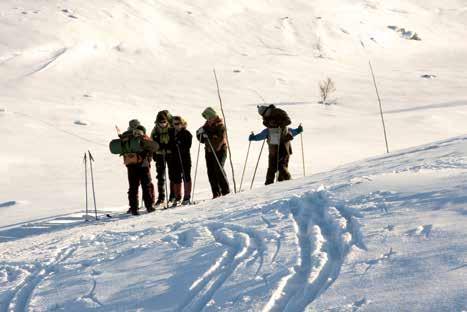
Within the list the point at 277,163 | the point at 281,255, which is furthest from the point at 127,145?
the point at 281,255

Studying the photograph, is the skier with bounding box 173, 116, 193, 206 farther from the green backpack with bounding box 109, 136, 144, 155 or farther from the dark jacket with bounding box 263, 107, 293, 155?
the dark jacket with bounding box 263, 107, 293, 155

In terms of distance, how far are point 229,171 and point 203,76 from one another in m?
23.9

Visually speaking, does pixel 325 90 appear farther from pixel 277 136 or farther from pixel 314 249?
pixel 314 249

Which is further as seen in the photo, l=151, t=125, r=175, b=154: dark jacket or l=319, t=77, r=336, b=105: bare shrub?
l=319, t=77, r=336, b=105: bare shrub

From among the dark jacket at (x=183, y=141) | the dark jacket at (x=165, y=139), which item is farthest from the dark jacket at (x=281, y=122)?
the dark jacket at (x=165, y=139)

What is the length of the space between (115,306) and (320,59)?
149ft

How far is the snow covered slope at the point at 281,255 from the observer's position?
12.9 feet

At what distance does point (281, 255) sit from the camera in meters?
4.84

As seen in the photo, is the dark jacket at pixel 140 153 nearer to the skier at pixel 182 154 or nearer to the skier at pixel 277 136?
the skier at pixel 182 154

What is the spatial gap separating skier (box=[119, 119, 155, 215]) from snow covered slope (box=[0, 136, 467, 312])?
1.57 metres

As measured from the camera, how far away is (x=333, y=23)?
195ft

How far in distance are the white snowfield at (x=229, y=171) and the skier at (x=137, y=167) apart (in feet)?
2.13

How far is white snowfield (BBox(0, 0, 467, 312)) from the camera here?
4320 mm

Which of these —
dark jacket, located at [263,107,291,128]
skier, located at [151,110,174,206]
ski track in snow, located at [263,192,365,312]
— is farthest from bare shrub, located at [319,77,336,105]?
ski track in snow, located at [263,192,365,312]
